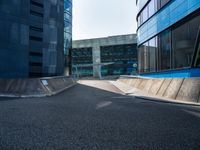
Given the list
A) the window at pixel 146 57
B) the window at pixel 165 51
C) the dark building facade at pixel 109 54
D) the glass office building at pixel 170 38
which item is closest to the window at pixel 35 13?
the glass office building at pixel 170 38

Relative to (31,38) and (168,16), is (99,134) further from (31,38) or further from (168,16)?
(31,38)

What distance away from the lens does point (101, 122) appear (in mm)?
5891

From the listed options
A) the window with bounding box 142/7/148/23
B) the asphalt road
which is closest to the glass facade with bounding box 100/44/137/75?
the window with bounding box 142/7/148/23

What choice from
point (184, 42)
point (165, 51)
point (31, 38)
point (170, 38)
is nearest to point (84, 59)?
point (31, 38)

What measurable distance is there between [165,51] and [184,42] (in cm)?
324

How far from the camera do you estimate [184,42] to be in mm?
15594

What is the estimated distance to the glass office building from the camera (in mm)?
13969

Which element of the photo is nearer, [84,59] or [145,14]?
[145,14]

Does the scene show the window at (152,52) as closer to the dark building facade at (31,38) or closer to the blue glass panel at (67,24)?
the dark building facade at (31,38)

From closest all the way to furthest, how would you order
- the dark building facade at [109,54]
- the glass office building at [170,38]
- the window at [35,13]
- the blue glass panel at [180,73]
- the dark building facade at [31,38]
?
the blue glass panel at [180,73]
the glass office building at [170,38]
the dark building facade at [31,38]
the window at [35,13]
the dark building facade at [109,54]

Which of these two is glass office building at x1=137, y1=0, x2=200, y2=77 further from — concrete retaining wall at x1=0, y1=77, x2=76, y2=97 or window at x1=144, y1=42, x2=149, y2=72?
concrete retaining wall at x1=0, y1=77, x2=76, y2=97

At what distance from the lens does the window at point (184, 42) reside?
46.6 feet

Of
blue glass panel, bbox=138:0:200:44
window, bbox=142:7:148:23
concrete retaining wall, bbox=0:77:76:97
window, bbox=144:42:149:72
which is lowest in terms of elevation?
concrete retaining wall, bbox=0:77:76:97

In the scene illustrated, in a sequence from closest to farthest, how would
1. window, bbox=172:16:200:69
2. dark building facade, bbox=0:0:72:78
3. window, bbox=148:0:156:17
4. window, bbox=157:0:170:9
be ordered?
window, bbox=172:16:200:69
window, bbox=157:0:170:9
window, bbox=148:0:156:17
dark building facade, bbox=0:0:72:78
